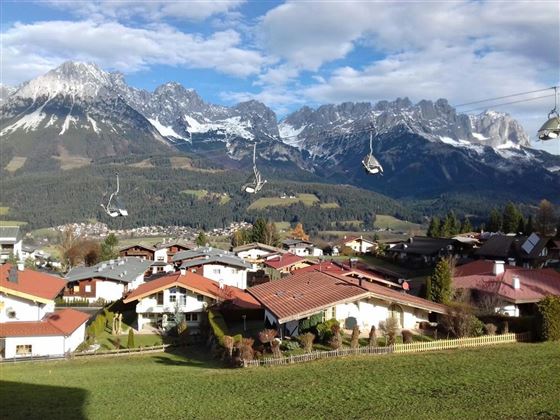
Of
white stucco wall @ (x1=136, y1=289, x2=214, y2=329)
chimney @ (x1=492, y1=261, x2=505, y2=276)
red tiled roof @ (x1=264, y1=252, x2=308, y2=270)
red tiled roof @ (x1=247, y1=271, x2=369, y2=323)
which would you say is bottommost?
white stucco wall @ (x1=136, y1=289, x2=214, y2=329)

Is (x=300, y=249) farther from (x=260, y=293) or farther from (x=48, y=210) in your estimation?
(x=48, y=210)

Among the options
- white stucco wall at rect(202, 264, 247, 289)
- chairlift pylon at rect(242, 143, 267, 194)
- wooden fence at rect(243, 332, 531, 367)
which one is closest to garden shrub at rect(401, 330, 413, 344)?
wooden fence at rect(243, 332, 531, 367)

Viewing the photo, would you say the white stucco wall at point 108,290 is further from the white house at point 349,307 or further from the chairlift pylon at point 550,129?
the chairlift pylon at point 550,129

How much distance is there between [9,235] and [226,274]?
152ft

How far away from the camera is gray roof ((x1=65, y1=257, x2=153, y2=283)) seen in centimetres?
4847

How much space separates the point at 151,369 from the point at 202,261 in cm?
2820

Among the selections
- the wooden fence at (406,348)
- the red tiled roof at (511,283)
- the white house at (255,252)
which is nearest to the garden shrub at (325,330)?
the wooden fence at (406,348)

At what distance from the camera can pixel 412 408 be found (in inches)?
527

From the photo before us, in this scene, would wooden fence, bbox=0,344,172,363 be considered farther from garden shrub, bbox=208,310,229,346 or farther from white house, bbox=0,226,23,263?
white house, bbox=0,226,23,263

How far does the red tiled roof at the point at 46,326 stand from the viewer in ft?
92.5

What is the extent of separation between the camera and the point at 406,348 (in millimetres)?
20953

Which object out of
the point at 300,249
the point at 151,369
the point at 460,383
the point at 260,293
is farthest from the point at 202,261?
Answer: the point at 300,249

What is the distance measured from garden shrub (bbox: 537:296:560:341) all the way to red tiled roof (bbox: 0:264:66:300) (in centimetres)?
2427

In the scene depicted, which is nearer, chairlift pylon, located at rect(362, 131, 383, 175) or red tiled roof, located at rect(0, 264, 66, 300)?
chairlift pylon, located at rect(362, 131, 383, 175)
